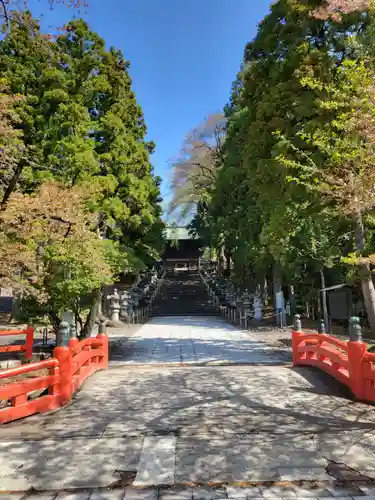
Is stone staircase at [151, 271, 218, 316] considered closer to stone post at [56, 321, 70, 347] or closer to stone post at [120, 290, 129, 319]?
stone post at [120, 290, 129, 319]

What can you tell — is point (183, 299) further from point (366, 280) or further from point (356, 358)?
point (356, 358)

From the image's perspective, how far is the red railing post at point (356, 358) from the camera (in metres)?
5.83

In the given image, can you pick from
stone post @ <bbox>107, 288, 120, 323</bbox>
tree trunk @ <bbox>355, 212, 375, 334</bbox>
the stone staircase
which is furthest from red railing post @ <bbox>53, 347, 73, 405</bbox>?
the stone staircase

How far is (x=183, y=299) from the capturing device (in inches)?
1055

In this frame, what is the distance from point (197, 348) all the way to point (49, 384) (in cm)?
637

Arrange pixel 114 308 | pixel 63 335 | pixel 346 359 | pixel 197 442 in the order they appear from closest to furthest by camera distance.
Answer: pixel 197 442 → pixel 63 335 → pixel 346 359 → pixel 114 308

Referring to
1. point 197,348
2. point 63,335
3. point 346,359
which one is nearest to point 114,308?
point 197,348

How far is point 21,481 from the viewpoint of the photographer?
134 inches

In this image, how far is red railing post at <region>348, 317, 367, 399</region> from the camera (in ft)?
19.1

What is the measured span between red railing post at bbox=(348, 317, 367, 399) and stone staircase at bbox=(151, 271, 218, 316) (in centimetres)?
1616

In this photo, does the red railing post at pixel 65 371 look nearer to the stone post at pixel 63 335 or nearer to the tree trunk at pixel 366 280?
the stone post at pixel 63 335

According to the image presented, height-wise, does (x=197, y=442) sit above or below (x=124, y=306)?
below

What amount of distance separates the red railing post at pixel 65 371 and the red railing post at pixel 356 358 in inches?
171

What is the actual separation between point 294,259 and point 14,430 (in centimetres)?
1234
